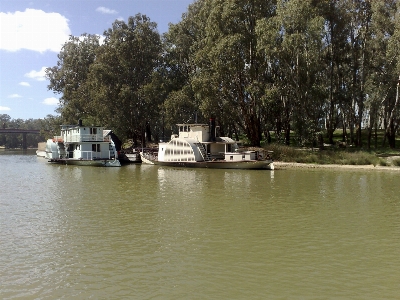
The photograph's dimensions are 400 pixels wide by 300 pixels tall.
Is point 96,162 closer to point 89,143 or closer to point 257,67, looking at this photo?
point 89,143

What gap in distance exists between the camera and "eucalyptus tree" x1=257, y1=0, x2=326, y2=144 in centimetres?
4550

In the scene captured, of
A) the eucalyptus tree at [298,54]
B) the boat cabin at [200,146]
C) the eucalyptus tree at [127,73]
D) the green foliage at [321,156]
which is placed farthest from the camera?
the eucalyptus tree at [127,73]

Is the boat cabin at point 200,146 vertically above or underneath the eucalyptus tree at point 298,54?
underneath

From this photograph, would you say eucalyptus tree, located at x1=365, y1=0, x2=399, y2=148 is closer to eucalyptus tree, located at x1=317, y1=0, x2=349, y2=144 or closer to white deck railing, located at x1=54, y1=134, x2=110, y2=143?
eucalyptus tree, located at x1=317, y1=0, x2=349, y2=144

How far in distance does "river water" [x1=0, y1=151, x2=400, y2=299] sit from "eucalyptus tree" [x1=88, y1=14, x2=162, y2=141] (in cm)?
4093

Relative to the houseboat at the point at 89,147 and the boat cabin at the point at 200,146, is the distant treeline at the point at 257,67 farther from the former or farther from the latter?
the houseboat at the point at 89,147

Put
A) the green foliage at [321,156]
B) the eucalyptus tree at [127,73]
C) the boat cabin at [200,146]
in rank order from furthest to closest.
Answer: the eucalyptus tree at [127,73] < the boat cabin at [200,146] < the green foliage at [321,156]

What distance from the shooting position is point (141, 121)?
67.4 m

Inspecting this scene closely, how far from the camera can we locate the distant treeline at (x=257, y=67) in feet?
156

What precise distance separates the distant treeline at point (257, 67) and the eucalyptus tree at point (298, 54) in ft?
0.41

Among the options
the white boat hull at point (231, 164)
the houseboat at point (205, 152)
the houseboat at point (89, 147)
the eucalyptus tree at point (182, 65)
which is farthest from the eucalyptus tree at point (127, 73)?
the white boat hull at point (231, 164)

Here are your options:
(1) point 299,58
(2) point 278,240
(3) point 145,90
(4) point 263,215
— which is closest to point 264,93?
(1) point 299,58

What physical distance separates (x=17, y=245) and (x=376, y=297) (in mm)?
11557

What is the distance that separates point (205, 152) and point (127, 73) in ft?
87.3
